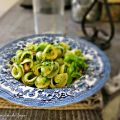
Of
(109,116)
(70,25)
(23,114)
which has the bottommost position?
(109,116)

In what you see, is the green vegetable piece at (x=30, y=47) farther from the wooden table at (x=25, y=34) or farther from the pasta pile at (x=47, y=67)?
the wooden table at (x=25, y=34)

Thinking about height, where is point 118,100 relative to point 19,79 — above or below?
below

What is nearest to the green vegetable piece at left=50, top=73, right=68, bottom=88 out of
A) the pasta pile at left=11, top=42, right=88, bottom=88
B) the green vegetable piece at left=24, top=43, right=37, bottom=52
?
the pasta pile at left=11, top=42, right=88, bottom=88

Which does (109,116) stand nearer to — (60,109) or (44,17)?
(60,109)

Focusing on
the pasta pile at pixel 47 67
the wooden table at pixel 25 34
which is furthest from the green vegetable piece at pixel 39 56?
the wooden table at pixel 25 34

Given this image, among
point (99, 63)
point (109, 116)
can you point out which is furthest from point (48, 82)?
point (109, 116)

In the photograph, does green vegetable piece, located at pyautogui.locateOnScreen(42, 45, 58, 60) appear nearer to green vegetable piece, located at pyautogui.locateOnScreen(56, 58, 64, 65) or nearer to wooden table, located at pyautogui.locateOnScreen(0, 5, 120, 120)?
green vegetable piece, located at pyautogui.locateOnScreen(56, 58, 64, 65)
